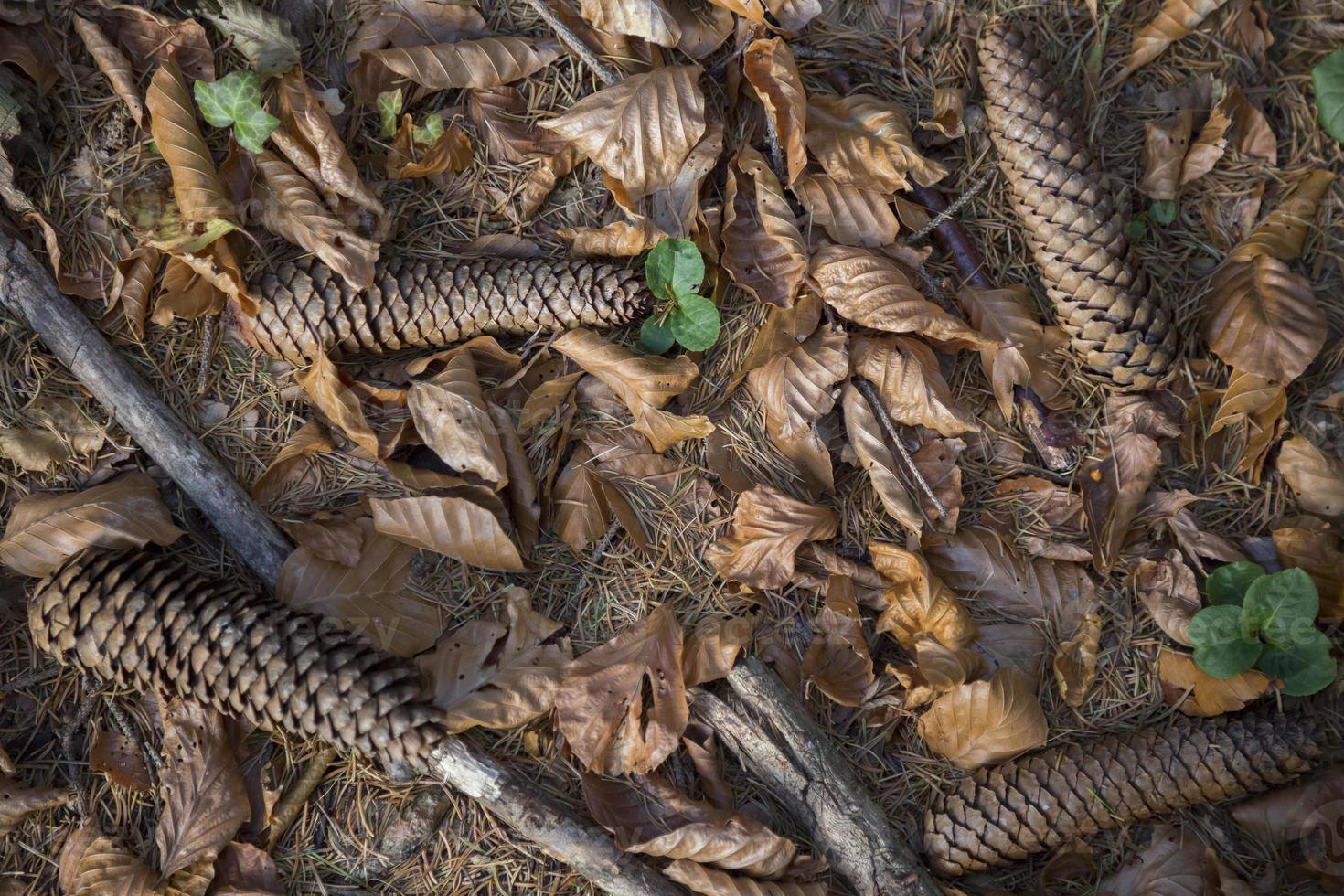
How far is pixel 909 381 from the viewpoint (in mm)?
2203

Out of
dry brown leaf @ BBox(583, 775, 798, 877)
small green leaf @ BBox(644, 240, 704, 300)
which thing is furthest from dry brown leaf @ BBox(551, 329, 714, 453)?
dry brown leaf @ BBox(583, 775, 798, 877)

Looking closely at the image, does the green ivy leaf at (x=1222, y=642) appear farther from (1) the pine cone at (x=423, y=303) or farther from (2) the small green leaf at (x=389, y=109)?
(2) the small green leaf at (x=389, y=109)

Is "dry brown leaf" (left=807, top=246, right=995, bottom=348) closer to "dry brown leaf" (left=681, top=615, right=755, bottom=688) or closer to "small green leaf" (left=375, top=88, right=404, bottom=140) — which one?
"dry brown leaf" (left=681, top=615, right=755, bottom=688)

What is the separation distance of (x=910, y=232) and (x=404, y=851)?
2.15m

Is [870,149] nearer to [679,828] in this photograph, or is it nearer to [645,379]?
[645,379]

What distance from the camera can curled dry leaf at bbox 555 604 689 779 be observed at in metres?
2.07

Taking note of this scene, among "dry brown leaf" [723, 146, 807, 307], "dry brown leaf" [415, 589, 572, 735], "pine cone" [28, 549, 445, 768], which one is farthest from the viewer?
"dry brown leaf" [723, 146, 807, 307]

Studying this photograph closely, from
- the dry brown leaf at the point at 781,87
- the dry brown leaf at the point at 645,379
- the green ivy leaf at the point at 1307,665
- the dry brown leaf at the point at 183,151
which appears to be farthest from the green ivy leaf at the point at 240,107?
the green ivy leaf at the point at 1307,665

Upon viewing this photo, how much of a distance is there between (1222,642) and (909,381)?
1030 millimetres

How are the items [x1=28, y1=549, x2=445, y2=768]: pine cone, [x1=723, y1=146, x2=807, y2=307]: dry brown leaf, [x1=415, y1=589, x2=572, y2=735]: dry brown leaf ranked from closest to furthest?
1. [x1=28, y1=549, x2=445, y2=768]: pine cone
2. [x1=415, y1=589, x2=572, y2=735]: dry brown leaf
3. [x1=723, y1=146, x2=807, y2=307]: dry brown leaf

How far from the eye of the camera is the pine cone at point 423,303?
85.2 inches

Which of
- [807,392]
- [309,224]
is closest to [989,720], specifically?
[807,392]

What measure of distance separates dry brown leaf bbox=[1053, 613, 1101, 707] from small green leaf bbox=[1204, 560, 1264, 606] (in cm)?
32

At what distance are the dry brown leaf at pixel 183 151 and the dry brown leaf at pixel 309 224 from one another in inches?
4.5
